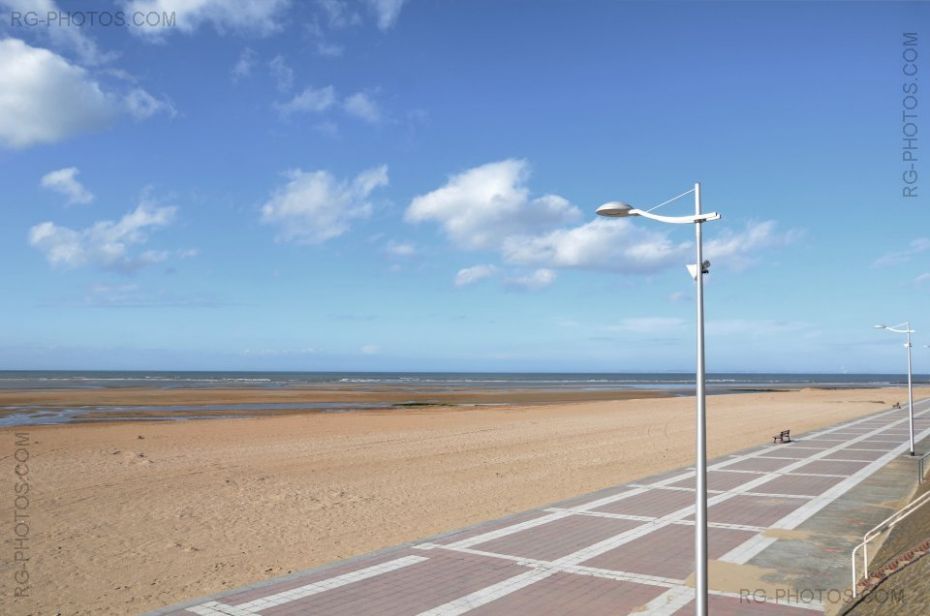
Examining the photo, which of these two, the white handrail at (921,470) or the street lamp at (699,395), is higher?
the street lamp at (699,395)

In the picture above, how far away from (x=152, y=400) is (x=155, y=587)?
48.6 meters

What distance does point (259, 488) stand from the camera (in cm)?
1650

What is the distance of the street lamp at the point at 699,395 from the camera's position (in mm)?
6312

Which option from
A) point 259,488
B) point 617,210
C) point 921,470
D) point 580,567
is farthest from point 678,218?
point 921,470

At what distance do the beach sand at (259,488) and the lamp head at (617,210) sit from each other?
296 inches

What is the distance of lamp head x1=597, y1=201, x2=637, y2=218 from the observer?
671cm

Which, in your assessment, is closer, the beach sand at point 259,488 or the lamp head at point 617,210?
the lamp head at point 617,210

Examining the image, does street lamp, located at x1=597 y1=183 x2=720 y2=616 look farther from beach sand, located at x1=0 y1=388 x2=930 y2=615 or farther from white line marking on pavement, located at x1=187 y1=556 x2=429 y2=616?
beach sand, located at x1=0 y1=388 x2=930 y2=615

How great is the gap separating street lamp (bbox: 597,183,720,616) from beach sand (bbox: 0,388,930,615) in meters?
6.43

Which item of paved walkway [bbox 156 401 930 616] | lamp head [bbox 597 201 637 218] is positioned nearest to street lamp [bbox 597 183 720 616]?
lamp head [bbox 597 201 637 218]

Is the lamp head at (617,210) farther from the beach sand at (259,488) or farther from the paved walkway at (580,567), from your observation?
the beach sand at (259,488)

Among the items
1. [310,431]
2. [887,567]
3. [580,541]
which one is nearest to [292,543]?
[580,541]

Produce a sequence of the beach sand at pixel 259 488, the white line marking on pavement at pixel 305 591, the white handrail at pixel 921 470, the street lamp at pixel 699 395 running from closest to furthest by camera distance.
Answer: the street lamp at pixel 699 395 → the white line marking on pavement at pixel 305 591 → the beach sand at pixel 259 488 → the white handrail at pixel 921 470

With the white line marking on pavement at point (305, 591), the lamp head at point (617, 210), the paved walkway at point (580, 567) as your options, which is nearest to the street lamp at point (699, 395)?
the lamp head at point (617, 210)
